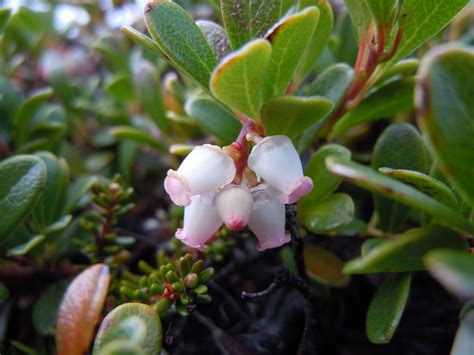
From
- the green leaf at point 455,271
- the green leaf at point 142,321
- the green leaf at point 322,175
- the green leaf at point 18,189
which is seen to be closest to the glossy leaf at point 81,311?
the green leaf at point 142,321

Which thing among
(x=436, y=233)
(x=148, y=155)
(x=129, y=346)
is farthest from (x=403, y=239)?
(x=148, y=155)

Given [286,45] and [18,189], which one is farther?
[18,189]

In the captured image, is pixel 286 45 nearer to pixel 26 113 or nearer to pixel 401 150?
pixel 401 150

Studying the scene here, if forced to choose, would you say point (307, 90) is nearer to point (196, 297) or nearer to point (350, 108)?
point (350, 108)

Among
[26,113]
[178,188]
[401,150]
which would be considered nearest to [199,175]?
[178,188]

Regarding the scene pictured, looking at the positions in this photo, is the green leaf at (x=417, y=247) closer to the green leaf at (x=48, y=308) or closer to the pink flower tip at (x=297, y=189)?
the pink flower tip at (x=297, y=189)

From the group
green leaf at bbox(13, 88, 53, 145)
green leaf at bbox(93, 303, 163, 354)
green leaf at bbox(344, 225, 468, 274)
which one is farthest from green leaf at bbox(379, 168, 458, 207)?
green leaf at bbox(13, 88, 53, 145)
